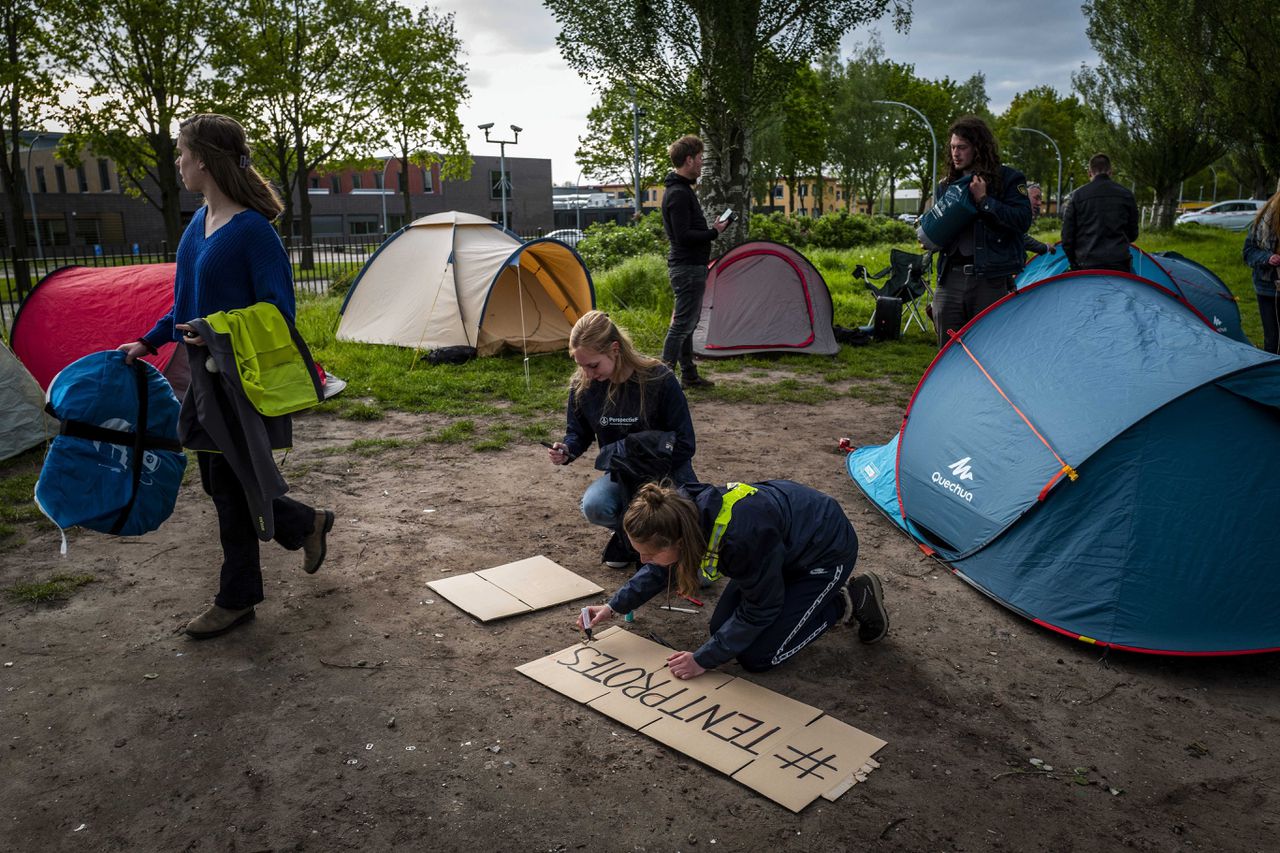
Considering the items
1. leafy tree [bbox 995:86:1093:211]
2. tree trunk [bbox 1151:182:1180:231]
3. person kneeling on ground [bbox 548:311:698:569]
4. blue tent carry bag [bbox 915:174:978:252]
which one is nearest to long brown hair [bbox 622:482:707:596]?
person kneeling on ground [bbox 548:311:698:569]

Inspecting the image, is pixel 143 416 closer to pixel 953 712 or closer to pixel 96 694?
pixel 96 694

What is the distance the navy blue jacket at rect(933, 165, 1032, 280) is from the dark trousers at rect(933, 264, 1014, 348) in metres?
0.06

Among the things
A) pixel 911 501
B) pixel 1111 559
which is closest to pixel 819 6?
pixel 911 501

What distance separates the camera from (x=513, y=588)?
4152mm

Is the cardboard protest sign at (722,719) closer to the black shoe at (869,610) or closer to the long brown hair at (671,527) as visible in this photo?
the long brown hair at (671,527)

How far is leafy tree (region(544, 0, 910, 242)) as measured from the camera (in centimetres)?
1325

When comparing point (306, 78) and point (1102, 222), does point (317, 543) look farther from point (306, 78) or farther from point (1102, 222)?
point (306, 78)

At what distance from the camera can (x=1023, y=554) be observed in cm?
386

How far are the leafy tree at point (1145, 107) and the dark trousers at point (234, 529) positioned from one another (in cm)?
2298

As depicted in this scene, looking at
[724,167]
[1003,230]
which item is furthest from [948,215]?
[724,167]

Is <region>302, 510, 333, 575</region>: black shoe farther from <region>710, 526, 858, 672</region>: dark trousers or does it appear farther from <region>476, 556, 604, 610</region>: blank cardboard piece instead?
<region>710, 526, 858, 672</region>: dark trousers

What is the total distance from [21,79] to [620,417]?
1808 centimetres

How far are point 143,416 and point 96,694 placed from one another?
1.12 metres

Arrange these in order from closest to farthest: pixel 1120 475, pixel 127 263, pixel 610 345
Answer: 1. pixel 1120 475
2. pixel 610 345
3. pixel 127 263
